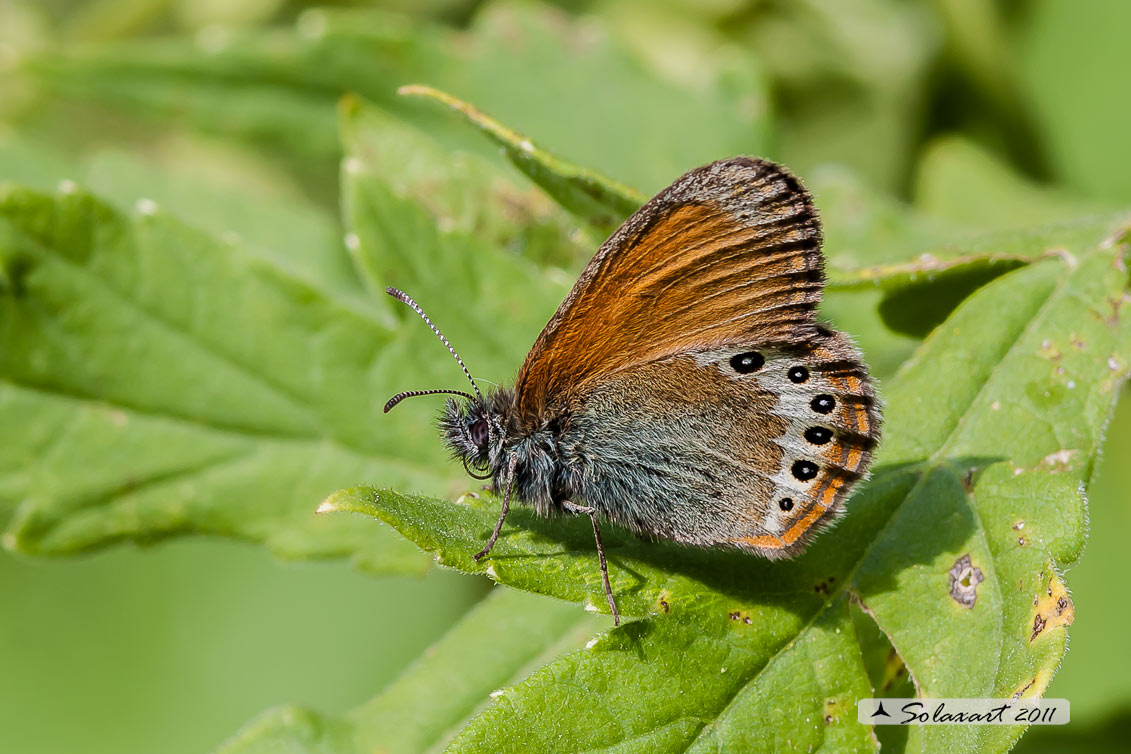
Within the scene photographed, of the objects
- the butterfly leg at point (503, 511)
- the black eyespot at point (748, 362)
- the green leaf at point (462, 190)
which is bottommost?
the butterfly leg at point (503, 511)

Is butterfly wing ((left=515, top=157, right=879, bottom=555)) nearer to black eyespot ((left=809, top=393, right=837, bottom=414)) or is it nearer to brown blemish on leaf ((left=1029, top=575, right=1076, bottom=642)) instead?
black eyespot ((left=809, top=393, right=837, bottom=414))

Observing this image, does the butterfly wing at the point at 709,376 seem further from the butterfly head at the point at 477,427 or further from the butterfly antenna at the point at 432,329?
the butterfly antenna at the point at 432,329

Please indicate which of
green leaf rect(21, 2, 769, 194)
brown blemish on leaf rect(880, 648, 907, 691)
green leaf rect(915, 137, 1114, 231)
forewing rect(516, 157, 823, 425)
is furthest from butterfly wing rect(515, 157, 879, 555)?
green leaf rect(915, 137, 1114, 231)

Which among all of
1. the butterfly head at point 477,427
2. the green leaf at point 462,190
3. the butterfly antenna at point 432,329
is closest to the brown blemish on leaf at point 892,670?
the butterfly head at point 477,427

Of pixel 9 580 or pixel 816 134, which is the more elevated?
pixel 816 134

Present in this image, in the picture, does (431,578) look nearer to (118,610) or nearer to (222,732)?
(222,732)

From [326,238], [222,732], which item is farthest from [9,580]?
[326,238]

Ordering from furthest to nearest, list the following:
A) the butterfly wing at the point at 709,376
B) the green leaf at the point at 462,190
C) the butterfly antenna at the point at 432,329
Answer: the green leaf at the point at 462,190 < the butterfly antenna at the point at 432,329 < the butterfly wing at the point at 709,376
